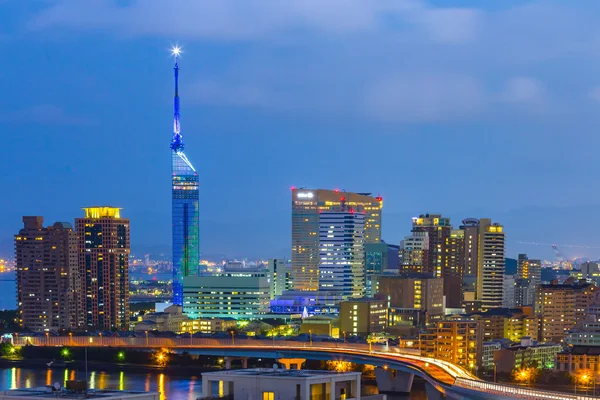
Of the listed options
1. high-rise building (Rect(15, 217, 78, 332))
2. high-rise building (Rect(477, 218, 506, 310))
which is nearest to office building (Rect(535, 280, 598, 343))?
high-rise building (Rect(477, 218, 506, 310))

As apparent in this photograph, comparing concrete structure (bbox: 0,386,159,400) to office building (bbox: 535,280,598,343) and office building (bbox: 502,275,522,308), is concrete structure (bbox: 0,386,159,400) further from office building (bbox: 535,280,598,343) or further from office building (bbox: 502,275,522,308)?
office building (bbox: 502,275,522,308)

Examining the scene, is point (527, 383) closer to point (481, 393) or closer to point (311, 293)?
point (481, 393)

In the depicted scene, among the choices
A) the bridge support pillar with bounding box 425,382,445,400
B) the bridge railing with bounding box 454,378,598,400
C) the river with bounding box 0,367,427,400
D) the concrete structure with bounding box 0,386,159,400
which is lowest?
the river with bounding box 0,367,427,400

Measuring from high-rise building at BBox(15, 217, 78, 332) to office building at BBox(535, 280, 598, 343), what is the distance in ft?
57.5

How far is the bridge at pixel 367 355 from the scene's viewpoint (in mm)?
23125

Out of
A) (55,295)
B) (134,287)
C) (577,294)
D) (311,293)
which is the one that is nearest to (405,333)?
(577,294)

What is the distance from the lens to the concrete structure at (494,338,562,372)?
33062mm

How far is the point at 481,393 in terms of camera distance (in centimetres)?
2238

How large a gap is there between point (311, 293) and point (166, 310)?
11307 millimetres

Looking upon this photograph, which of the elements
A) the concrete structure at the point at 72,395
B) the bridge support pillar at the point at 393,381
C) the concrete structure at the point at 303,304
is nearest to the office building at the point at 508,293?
the concrete structure at the point at 303,304

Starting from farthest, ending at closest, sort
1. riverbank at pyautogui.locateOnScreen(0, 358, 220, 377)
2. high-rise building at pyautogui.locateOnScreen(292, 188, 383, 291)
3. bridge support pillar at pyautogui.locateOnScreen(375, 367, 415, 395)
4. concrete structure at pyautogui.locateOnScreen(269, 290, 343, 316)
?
1. high-rise building at pyautogui.locateOnScreen(292, 188, 383, 291)
2. concrete structure at pyautogui.locateOnScreen(269, 290, 343, 316)
3. riverbank at pyautogui.locateOnScreen(0, 358, 220, 377)
4. bridge support pillar at pyautogui.locateOnScreen(375, 367, 415, 395)

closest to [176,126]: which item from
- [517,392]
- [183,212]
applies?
→ [183,212]

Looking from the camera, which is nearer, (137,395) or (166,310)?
(137,395)

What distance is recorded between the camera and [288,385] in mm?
10164
